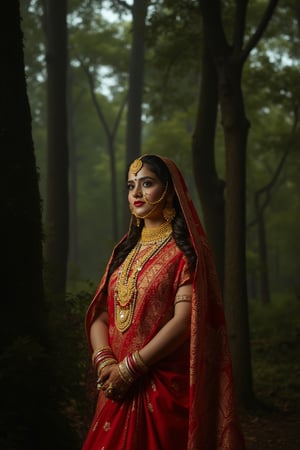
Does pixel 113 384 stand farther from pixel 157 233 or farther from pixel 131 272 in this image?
pixel 157 233

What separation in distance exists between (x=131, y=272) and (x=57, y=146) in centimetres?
632

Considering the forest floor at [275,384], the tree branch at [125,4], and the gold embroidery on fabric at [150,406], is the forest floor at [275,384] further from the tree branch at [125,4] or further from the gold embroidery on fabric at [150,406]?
the tree branch at [125,4]

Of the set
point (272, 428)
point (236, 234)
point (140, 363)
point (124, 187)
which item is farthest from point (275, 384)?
point (140, 363)

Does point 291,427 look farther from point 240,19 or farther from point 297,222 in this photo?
point 297,222

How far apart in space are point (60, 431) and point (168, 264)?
59.4 inches

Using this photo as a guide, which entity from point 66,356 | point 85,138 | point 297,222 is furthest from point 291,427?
point 85,138

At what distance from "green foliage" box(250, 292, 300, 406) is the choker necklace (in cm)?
399

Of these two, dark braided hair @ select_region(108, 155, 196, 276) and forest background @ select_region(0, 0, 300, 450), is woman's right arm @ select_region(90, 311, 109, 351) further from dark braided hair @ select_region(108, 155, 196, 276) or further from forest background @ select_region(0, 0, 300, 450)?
forest background @ select_region(0, 0, 300, 450)

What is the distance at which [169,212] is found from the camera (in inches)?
108

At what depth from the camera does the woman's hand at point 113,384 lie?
2426 mm

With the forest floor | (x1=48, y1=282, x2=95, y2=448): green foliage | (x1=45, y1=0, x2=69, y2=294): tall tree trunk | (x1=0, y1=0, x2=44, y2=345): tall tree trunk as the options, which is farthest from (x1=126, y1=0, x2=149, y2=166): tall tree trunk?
(x1=0, y1=0, x2=44, y2=345): tall tree trunk

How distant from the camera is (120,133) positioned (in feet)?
102

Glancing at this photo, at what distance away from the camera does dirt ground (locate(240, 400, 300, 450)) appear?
4.84 m

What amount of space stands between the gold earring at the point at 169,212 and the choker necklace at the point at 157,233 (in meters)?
0.03
